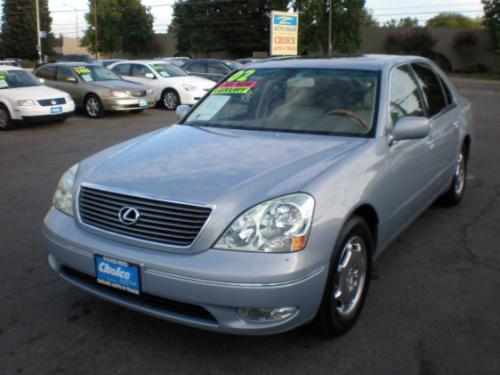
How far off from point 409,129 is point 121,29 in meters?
67.2

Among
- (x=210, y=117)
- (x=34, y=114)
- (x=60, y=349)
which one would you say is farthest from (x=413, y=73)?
(x=34, y=114)

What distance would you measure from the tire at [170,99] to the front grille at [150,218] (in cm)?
1300

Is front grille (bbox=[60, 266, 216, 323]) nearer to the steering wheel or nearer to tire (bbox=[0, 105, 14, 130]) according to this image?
the steering wheel

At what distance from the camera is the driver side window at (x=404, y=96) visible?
3.92 metres

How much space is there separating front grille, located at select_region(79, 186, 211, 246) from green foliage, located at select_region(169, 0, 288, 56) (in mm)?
54649

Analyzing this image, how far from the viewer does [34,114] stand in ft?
38.2

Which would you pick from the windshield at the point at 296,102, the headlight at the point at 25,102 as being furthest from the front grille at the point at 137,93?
the windshield at the point at 296,102

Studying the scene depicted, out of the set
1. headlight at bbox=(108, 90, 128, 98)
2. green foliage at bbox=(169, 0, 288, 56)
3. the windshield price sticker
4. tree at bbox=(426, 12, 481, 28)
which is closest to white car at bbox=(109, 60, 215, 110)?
headlight at bbox=(108, 90, 128, 98)

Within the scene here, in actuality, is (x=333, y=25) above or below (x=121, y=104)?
above

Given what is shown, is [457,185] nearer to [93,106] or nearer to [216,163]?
[216,163]

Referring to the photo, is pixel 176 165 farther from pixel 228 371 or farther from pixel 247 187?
pixel 228 371

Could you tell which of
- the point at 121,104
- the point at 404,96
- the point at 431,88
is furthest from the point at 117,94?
the point at 404,96

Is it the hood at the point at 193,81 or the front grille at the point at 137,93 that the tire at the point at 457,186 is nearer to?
the front grille at the point at 137,93

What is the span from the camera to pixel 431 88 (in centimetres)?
490
